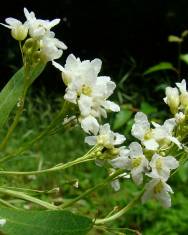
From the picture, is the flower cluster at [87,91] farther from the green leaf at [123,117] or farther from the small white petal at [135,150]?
the green leaf at [123,117]

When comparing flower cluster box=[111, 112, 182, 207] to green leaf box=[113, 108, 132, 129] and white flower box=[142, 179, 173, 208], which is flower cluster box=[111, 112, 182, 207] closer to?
white flower box=[142, 179, 173, 208]

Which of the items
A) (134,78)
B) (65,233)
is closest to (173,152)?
(65,233)

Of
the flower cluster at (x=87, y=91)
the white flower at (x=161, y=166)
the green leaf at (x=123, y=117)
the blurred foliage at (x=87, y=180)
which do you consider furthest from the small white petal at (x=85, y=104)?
the green leaf at (x=123, y=117)

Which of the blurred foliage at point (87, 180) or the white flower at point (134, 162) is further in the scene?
the blurred foliage at point (87, 180)

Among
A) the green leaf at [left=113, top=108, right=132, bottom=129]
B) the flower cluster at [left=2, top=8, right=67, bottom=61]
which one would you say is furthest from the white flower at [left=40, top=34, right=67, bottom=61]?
the green leaf at [left=113, top=108, right=132, bottom=129]

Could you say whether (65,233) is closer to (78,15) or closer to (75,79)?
(75,79)
